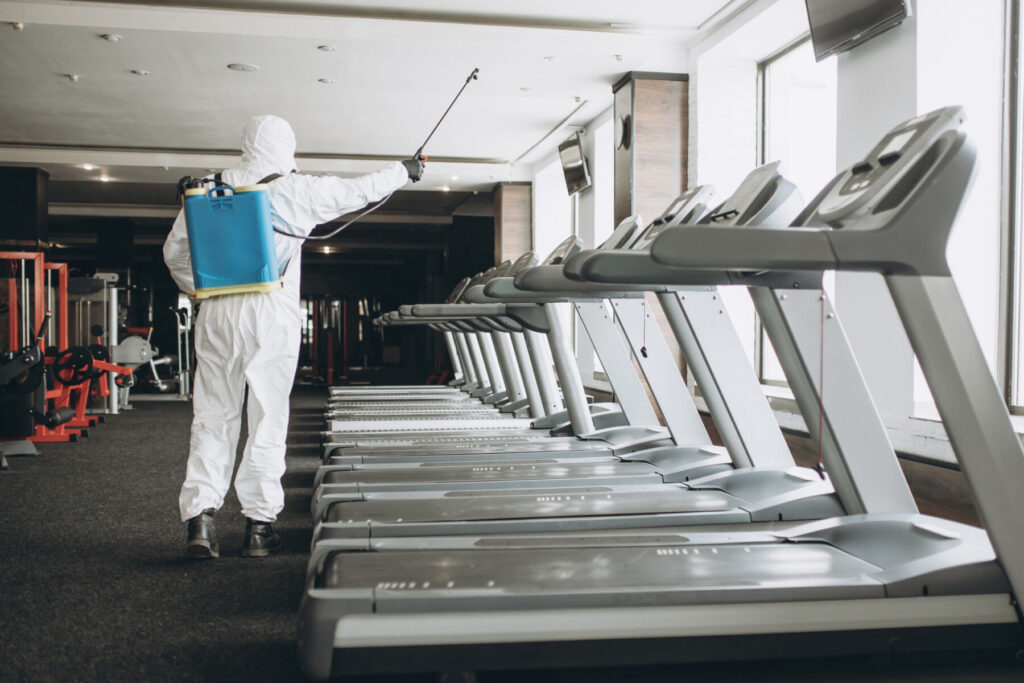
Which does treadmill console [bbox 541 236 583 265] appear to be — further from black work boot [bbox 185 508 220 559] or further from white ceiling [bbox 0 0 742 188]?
white ceiling [bbox 0 0 742 188]

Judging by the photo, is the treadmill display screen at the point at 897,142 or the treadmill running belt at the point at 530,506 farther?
the treadmill running belt at the point at 530,506

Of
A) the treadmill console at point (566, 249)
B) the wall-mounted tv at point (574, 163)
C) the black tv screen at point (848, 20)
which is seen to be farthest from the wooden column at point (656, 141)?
the treadmill console at point (566, 249)

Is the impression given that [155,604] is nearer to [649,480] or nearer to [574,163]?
[649,480]

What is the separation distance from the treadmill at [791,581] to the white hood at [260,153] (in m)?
1.62

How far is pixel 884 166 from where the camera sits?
1899 mm

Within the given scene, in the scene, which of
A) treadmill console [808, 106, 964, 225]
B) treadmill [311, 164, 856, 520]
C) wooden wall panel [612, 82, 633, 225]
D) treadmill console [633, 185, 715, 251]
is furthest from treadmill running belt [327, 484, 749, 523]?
wooden wall panel [612, 82, 633, 225]

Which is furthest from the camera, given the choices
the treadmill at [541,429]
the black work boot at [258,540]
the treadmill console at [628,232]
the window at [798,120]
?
the window at [798,120]

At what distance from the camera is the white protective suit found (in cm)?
289

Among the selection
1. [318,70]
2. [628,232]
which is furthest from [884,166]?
[318,70]

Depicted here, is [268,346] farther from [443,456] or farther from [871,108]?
[871,108]

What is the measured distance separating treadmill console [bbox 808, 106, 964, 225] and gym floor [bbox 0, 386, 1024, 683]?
3.16 feet

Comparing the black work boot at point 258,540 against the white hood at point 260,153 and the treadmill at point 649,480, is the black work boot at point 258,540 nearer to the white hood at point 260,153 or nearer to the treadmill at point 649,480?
the treadmill at point 649,480

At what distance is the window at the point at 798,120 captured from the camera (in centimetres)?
483

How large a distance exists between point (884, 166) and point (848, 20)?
2278 mm
